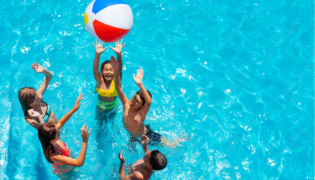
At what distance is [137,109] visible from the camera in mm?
4926

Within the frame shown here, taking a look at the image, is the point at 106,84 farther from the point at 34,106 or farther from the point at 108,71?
the point at 34,106

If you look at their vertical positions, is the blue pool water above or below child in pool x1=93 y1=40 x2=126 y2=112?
below

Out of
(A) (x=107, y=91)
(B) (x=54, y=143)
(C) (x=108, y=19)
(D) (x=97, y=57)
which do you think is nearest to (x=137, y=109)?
(A) (x=107, y=91)

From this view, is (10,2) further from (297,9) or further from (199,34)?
(297,9)

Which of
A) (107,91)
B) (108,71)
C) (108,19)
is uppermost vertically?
(108,19)

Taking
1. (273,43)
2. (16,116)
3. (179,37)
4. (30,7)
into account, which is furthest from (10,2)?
(273,43)

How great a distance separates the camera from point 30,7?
8078 millimetres

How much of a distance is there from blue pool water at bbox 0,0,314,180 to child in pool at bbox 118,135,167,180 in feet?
3.79

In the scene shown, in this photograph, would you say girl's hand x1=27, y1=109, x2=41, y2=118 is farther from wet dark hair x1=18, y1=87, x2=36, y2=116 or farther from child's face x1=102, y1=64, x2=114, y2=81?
child's face x1=102, y1=64, x2=114, y2=81

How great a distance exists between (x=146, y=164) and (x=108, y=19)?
2755 millimetres

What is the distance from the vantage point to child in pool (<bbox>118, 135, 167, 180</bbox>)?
4214 millimetres

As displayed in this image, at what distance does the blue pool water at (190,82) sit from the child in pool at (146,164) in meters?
1.16

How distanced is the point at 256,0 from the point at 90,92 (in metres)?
6.66

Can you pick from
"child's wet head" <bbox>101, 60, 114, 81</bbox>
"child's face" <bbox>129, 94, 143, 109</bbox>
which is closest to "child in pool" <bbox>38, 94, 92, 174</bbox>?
"child's face" <bbox>129, 94, 143, 109</bbox>
